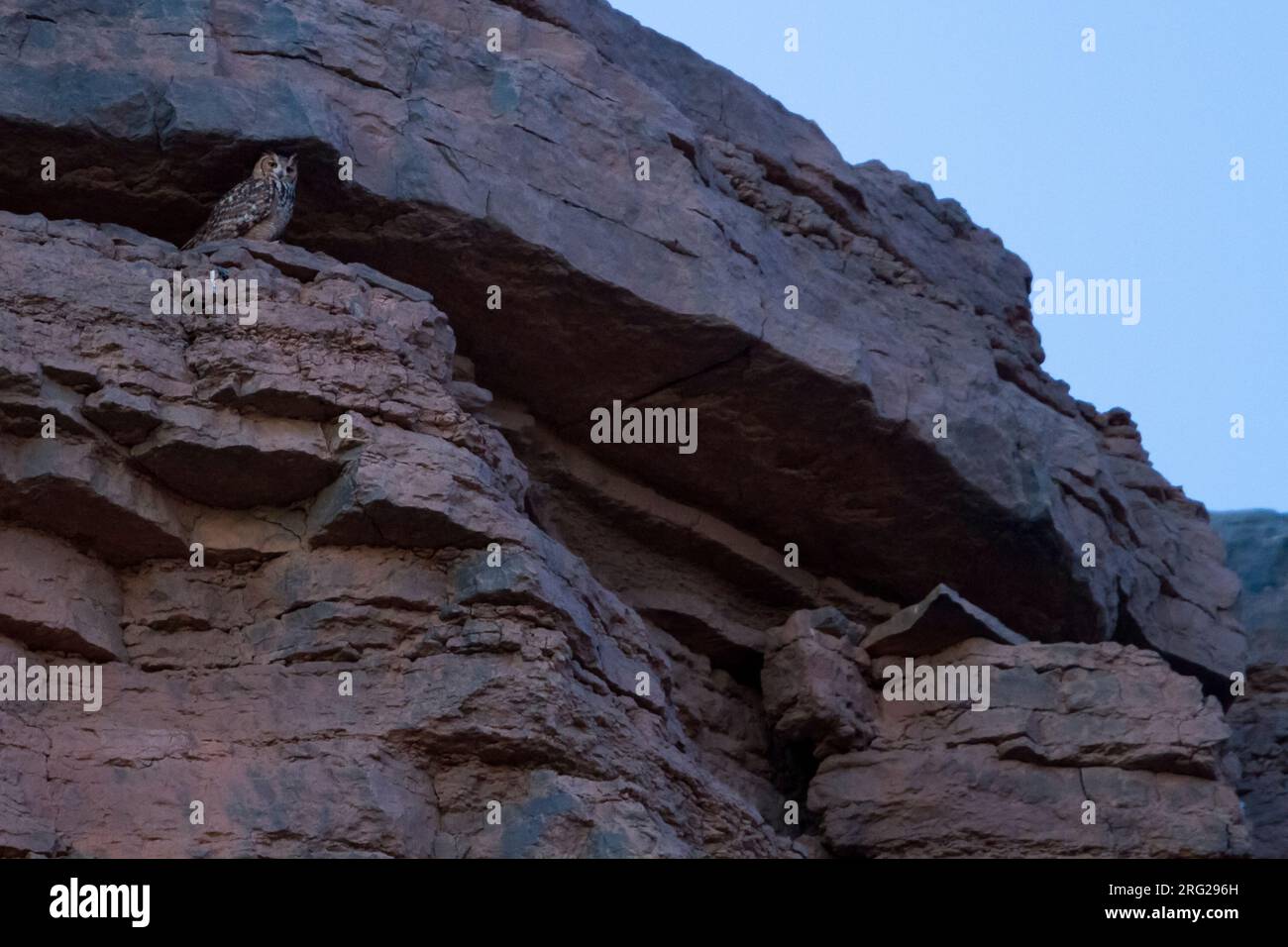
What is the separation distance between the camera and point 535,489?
12.5 m

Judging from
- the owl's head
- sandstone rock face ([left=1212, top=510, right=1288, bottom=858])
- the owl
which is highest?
the owl's head

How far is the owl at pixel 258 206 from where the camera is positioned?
11.1 m

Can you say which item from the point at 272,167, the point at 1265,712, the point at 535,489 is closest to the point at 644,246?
the point at 535,489

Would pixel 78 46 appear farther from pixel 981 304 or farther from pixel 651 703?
pixel 981 304

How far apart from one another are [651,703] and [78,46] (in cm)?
493

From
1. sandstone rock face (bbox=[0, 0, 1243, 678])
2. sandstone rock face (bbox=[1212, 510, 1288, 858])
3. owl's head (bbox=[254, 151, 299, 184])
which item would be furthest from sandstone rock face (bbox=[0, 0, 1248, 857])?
sandstone rock face (bbox=[1212, 510, 1288, 858])

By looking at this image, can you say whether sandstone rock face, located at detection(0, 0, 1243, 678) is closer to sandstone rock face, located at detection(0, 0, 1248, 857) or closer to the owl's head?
sandstone rock face, located at detection(0, 0, 1248, 857)

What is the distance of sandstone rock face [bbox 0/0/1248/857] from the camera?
30.4 feet

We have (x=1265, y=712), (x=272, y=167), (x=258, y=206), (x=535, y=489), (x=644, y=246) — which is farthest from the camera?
(x=1265, y=712)

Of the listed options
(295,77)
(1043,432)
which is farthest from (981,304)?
Result: (295,77)

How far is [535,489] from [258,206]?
2543 millimetres

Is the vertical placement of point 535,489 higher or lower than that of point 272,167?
lower

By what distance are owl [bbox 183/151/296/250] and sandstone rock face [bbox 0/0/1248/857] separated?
→ 25 cm

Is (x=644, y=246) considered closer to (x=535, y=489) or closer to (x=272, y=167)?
(x=535, y=489)
